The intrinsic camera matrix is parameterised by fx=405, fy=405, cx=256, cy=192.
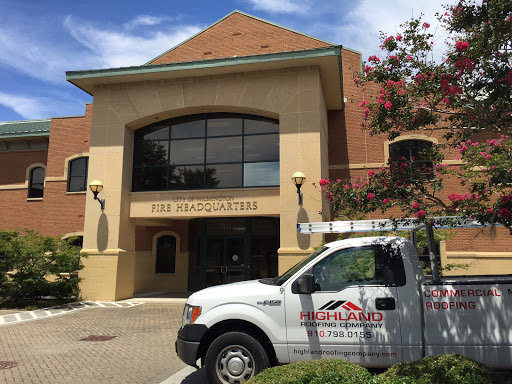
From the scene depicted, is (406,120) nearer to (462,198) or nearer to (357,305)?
(462,198)

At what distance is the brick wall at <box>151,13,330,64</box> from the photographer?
61.5 feet

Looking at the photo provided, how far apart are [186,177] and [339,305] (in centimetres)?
1167

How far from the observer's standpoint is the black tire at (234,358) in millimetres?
4926

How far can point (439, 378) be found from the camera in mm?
3539

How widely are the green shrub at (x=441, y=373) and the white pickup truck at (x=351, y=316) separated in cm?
87

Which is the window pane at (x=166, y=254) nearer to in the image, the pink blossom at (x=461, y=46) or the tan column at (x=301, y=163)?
the tan column at (x=301, y=163)

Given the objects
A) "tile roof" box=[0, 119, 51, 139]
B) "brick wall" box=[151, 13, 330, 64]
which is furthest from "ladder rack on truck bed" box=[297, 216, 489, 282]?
"tile roof" box=[0, 119, 51, 139]

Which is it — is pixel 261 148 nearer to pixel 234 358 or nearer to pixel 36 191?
pixel 234 358

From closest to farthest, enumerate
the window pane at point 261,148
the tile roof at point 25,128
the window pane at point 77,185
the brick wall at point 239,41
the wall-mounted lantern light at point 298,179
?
the wall-mounted lantern light at point 298,179, the window pane at point 261,148, the brick wall at point 239,41, the window pane at point 77,185, the tile roof at point 25,128

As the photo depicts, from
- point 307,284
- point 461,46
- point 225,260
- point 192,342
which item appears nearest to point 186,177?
point 225,260

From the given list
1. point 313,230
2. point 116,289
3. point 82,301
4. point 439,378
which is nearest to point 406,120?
point 313,230

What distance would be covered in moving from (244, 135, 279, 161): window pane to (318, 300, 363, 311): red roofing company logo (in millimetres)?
10512

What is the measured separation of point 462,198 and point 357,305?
195cm

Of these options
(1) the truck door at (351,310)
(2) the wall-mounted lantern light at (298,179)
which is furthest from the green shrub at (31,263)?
(1) the truck door at (351,310)
